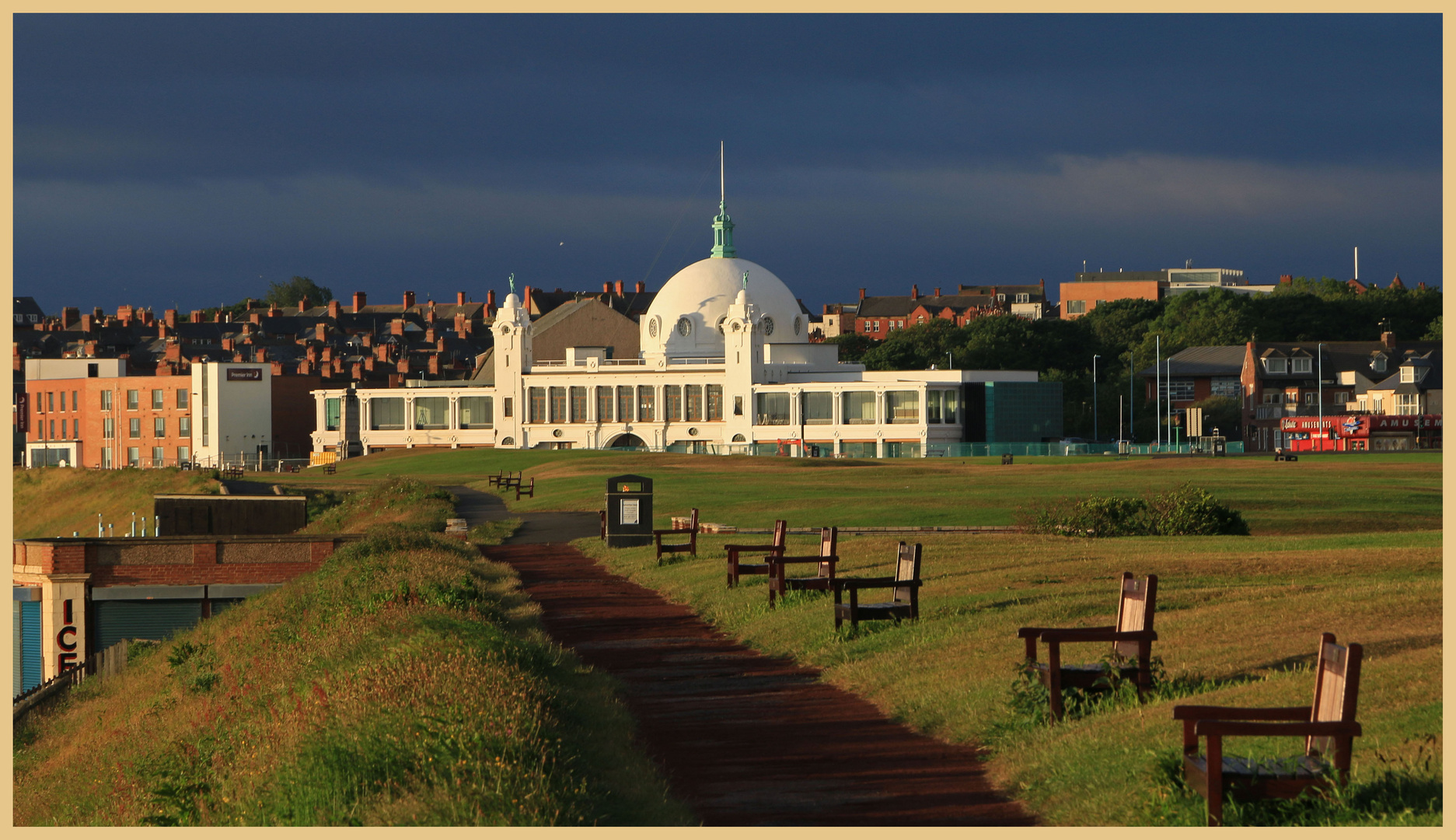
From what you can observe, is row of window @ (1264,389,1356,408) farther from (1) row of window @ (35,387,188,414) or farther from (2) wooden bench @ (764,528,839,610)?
(2) wooden bench @ (764,528,839,610)

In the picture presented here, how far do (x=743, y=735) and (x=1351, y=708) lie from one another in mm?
5446

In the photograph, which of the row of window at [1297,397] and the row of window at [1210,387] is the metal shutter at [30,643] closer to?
the row of window at [1210,387]

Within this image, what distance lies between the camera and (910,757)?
40.3ft

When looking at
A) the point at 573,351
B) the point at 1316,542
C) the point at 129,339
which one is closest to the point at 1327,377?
the point at 573,351

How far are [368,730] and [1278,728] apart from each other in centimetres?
595

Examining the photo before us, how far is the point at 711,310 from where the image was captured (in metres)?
117

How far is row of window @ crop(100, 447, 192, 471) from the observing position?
116200 millimetres

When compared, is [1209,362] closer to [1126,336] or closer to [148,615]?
[1126,336]

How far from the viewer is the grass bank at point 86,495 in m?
78.4

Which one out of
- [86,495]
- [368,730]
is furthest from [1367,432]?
[368,730]

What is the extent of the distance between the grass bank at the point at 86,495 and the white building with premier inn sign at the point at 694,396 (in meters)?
25.9

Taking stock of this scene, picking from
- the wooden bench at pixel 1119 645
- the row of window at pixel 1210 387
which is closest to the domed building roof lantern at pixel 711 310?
the row of window at pixel 1210 387

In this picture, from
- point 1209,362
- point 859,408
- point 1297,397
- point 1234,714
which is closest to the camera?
point 1234,714

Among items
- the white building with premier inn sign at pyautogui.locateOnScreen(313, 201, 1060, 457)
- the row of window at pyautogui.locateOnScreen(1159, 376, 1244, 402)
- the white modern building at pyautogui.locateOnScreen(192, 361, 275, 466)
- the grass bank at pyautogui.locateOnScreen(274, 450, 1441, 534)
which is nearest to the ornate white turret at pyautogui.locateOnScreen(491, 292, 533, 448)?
the white building with premier inn sign at pyautogui.locateOnScreen(313, 201, 1060, 457)
